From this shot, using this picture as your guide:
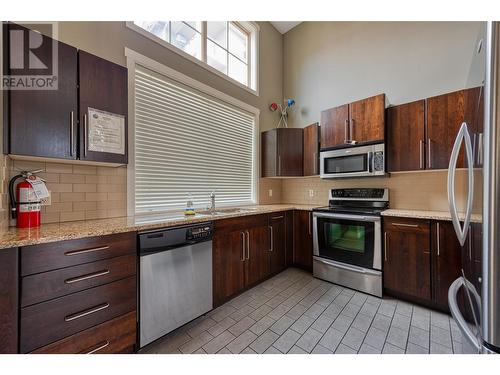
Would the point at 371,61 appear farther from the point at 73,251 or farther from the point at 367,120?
the point at 73,251

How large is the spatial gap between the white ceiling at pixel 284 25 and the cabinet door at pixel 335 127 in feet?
6.93

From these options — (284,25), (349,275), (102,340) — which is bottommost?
(349,275)

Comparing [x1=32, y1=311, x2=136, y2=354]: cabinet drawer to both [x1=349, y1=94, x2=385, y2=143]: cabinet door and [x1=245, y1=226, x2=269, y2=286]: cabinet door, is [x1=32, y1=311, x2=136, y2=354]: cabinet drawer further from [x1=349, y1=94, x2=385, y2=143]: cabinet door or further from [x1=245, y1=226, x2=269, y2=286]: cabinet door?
[x1=349, y1=94, x2=385, y2=143]: cabinet door

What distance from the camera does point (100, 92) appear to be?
1600mm

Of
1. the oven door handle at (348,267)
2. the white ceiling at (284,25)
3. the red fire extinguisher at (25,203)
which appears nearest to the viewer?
the red fire extinguisher at (25,203)

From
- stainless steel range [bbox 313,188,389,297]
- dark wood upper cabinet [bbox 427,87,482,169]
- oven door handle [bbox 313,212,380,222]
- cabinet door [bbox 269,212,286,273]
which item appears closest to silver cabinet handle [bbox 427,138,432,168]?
dark wood upper cabinet [bbox 427,87,482,169]

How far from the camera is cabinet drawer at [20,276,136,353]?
1.07 meters

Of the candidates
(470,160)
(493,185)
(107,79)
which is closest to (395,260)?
(470,160)

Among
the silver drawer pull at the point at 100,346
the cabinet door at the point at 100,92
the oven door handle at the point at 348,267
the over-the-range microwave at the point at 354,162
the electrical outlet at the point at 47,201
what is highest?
the cabinet door at the point at 100,92

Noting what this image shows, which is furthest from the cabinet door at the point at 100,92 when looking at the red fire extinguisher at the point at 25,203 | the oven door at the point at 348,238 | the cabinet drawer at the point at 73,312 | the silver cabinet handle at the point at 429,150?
the silver cabinet handle at the point at 429,150

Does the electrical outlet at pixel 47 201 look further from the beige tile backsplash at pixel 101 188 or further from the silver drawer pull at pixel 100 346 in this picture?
the silver drawer pull at pixel 100 346

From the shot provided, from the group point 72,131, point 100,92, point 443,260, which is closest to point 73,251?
point 72,131

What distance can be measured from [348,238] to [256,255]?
3.79 feet

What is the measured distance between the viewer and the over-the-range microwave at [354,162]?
2.51 meters
